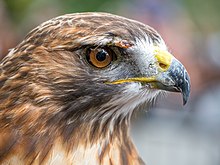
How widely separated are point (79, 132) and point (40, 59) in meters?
0.35

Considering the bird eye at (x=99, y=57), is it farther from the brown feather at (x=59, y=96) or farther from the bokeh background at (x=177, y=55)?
the bokeh background at (x=177, y=55)

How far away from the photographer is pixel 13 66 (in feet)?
10.8

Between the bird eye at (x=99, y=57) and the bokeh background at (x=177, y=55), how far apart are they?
49.4 inches

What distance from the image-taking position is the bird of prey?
3.21m

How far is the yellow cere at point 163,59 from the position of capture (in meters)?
3.25

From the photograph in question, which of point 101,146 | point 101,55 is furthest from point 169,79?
point 101,146

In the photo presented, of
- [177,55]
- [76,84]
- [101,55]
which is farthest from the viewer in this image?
[177,55]

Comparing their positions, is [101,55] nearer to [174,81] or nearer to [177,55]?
[174,81]

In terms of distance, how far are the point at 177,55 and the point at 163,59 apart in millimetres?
3867

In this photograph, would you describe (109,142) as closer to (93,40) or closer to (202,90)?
(93,40)

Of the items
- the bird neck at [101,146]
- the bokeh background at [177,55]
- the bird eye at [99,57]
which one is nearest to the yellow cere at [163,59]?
the bird eye at [99,57]

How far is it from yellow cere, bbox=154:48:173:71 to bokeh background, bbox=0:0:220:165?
4.13ft

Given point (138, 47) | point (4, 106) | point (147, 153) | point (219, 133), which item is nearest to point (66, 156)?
point (4, 106)

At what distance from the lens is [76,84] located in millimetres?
3307
